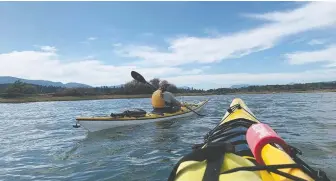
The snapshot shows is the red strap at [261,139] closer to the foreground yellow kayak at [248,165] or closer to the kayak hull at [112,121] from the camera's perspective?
the foreground yellow kayak at [248,165]

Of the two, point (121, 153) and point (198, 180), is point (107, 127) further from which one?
point (198, 180)

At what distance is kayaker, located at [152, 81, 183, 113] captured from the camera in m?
14.6

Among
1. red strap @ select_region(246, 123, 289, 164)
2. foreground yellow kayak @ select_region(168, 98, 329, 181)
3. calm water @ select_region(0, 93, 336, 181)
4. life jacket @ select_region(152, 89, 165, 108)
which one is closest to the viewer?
foreground yellow kayak @ select_region(168, 98, 329, 181)

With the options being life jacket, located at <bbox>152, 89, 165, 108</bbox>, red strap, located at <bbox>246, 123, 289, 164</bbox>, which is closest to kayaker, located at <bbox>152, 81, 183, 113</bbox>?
life jacket, located at <bbox>152, 89, 165, 108</bbox>

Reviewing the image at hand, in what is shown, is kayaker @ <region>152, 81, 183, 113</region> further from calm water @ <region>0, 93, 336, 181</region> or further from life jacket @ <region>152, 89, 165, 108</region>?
calm water @ <region>0, 93, 336, 181</region>

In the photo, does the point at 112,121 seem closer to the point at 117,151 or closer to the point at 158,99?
the point at 158,99

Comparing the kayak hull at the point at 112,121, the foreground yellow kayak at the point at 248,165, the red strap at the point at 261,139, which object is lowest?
the kayak hull at the point at 112,121

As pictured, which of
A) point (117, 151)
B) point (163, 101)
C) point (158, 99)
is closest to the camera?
point (117, 151)

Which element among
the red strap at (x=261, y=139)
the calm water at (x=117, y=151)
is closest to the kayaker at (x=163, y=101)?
the calm water at (x=117, y=151)

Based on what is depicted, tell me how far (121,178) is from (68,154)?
3.10 meters

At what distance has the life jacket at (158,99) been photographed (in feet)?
47.6

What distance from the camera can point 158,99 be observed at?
14.6 m

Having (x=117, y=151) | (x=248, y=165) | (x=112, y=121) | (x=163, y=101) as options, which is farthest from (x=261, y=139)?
(x=163, y=101)

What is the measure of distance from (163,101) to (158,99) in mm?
351
